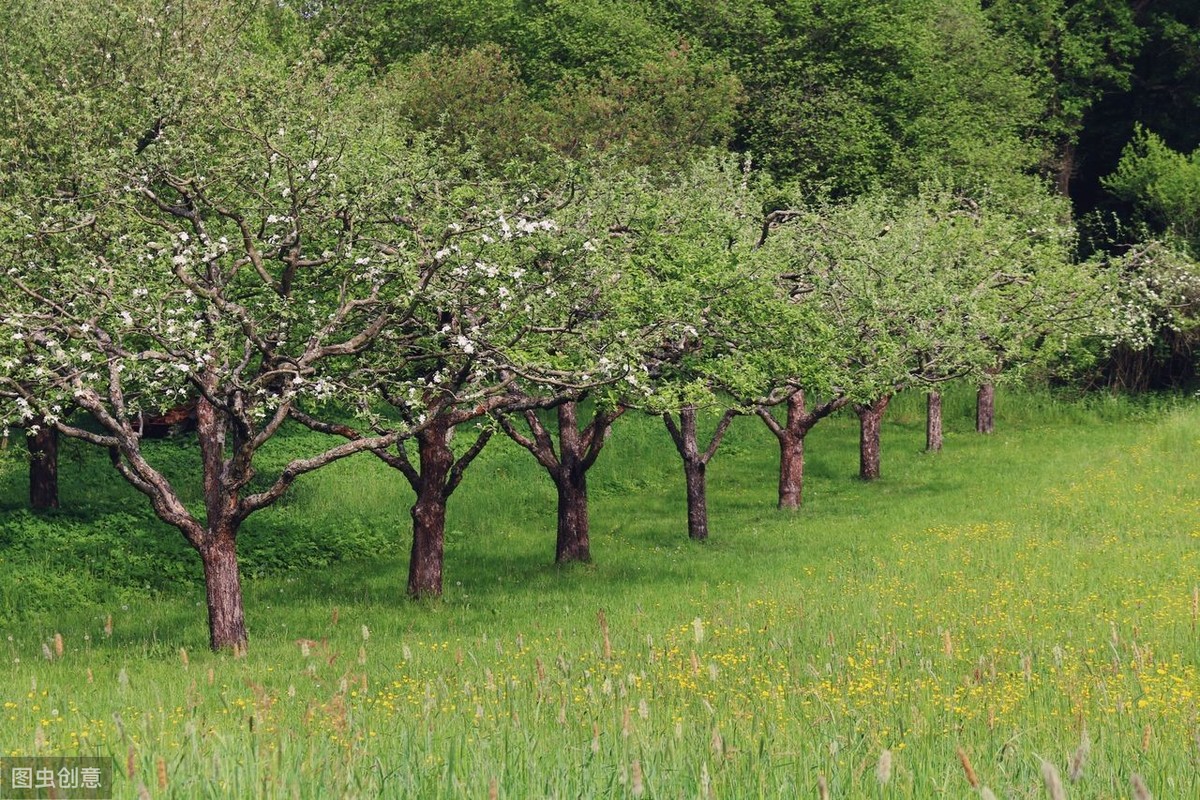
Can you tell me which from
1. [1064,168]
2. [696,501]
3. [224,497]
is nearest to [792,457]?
[696,501]

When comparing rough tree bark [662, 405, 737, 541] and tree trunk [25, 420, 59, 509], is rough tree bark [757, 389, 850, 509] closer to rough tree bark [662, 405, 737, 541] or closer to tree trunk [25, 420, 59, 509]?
rough tree bark [662, 405, 737, 541]

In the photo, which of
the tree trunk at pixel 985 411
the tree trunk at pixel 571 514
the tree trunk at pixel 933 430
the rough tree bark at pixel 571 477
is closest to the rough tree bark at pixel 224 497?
the rough tree bark at pixel 571 477

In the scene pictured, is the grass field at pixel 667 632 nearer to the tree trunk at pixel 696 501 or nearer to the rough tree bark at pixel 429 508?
the tree trunk at pixel 696 501

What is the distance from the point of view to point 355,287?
22.2 meters

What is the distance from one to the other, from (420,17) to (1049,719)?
59.6 m

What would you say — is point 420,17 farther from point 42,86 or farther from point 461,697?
point 461,697

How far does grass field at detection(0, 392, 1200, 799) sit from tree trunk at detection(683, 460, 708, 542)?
57 centimetres

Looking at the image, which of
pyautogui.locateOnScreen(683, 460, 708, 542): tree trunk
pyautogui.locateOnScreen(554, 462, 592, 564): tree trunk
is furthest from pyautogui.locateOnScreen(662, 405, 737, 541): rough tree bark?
pyautogui.locateOnScreen(554, 462, 592, 564): tree trunk

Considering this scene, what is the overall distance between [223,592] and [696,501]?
1631 cm

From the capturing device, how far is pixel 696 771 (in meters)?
6.40

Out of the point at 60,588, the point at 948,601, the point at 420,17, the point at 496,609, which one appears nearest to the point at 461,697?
the point at 948,601

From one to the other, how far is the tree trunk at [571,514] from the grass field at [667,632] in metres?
1.01

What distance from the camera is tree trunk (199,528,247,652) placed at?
2022 centimetres

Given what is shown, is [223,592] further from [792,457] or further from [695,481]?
[792,457]
